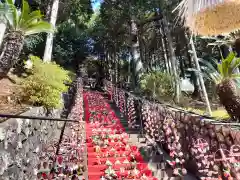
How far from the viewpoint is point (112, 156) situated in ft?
18.0

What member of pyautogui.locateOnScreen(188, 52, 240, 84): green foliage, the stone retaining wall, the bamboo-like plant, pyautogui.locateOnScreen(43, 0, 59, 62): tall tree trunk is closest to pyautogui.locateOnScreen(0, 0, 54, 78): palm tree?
the stone retaining wall

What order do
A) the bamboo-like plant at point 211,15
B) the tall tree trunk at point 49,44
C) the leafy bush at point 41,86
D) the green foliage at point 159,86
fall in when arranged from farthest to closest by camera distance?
the green foliage at point 159,86, the tall tree trunk at point 49,44, the leafy bush at point 41,86, the bamboo-like plant at point 211,15

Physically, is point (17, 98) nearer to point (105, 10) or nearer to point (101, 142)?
point (101, 142)

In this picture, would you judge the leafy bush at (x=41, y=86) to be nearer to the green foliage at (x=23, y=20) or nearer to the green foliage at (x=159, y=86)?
the green foliage at (x=23, y=20)

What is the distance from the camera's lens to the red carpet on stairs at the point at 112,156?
4539 millimetres

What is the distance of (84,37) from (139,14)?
935 cm

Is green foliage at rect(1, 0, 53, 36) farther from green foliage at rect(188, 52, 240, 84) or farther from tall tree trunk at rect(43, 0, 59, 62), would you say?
green foliage at rect(188, 52, 240, 84)

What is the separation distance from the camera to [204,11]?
3447 millimetres

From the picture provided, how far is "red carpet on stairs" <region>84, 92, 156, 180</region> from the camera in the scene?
454 cm

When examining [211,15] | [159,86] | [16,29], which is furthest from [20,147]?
[159,86]

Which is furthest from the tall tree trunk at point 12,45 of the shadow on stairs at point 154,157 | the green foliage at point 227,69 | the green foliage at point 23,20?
the green foliage at point 227,69

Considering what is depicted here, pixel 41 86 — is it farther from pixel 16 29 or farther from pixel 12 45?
pixel 16 29

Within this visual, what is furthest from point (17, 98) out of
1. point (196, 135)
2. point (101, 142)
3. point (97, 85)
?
point (97, 85)

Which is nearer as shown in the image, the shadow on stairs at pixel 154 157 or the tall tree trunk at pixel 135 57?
the shadow on stairs at pixel 154 157
